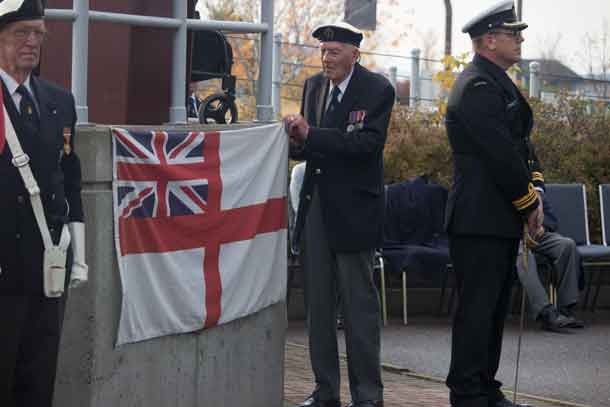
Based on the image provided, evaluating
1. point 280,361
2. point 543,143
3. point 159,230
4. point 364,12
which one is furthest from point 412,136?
point 364,12

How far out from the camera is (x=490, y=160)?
273 inches

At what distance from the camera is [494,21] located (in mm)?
7133

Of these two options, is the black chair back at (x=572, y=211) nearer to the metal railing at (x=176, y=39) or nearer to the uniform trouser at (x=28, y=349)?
the metal railing at (x=176, y=39)

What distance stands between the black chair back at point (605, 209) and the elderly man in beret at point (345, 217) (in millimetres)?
5641

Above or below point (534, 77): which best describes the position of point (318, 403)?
below

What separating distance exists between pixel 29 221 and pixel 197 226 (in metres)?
1.37

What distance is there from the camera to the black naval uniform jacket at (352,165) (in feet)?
23.3

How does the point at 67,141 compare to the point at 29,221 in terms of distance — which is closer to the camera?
the point at 29,221

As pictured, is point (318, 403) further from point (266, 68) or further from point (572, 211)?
point (572, 211)

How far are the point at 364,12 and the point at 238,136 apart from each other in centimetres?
2687

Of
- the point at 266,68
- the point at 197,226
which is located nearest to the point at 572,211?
the point at 266,68

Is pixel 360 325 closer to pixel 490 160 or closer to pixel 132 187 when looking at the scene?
pixel 490 160

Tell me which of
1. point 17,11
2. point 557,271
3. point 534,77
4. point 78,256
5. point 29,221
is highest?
point 534,77

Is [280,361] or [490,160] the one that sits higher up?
[490,160]
